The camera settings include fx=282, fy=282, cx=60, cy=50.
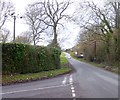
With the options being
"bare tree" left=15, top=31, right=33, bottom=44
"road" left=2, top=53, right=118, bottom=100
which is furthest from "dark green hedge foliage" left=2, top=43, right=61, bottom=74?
"bare tree" left=15, top=31, right=33, bottom=44

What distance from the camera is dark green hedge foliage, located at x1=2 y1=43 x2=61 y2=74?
23.1 m

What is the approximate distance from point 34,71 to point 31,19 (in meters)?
32.3

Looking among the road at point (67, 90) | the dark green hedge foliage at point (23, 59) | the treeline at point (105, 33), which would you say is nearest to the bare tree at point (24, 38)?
the treeline at point (105, 33)

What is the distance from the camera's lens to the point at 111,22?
4525cm

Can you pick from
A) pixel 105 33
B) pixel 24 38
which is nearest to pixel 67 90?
pixel 105 33

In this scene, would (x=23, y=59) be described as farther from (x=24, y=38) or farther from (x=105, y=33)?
(x=24, y=38)

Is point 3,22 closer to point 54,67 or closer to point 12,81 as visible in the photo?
point 54,67

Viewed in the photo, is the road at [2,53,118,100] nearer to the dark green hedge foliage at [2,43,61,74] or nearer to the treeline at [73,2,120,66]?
the dark green hedge foliage at [2,43,61,74]

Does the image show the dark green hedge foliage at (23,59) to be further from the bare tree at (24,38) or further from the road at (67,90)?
the bare tree at (24,38)

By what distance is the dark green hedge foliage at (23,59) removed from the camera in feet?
75.7

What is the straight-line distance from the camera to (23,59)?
82.2ft

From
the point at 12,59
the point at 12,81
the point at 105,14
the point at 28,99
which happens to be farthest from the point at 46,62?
the point at 28,99

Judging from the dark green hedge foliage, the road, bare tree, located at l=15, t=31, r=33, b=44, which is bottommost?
the road

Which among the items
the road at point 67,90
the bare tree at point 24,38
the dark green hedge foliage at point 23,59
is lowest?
the road at point 67,90
